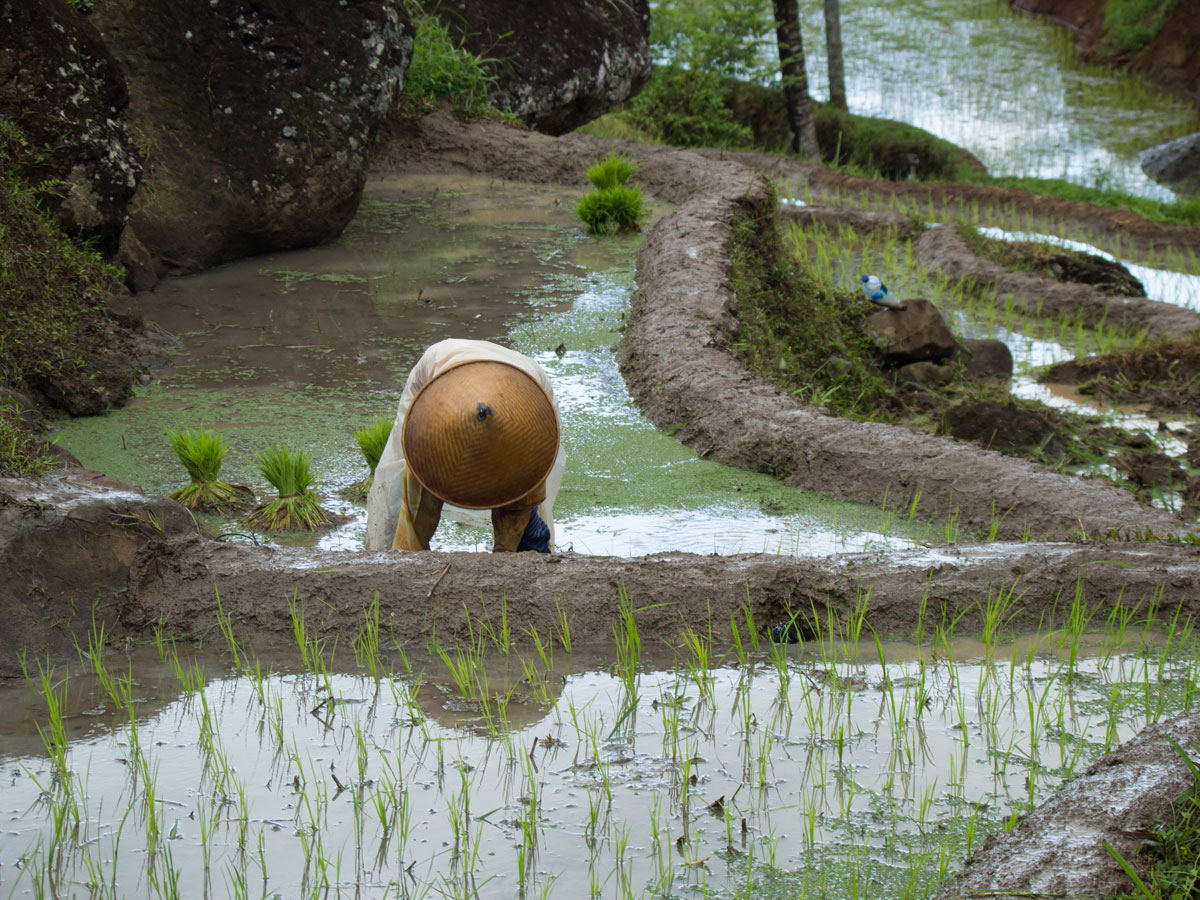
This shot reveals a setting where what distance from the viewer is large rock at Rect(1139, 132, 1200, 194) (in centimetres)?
1284

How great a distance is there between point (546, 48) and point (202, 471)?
23.4 feet

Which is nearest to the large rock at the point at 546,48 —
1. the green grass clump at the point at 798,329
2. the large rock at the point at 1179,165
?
the green grass clump at the point at 798,329

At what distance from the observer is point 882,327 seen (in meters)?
5.81

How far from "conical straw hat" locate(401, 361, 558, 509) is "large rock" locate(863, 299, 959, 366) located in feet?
10.5

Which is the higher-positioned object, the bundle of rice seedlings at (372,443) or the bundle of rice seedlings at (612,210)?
the bundle of rice seedlings at (612,210)

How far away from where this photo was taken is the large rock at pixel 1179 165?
12.8 metres

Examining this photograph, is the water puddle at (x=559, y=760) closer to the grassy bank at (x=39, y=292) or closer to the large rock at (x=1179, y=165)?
the grassy bank at (x=39, y=292)

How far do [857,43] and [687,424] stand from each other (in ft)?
51.3

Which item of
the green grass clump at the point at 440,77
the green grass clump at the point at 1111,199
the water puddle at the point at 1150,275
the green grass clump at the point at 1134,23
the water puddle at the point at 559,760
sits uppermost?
the green grass clump at the point at 1134,23

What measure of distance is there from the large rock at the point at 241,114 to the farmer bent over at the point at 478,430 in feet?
A: 12.1

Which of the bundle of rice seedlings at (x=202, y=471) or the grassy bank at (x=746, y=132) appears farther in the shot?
the grassy bank at (x=746, y=132)

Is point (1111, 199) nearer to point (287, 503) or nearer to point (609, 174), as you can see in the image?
point (609, 174)

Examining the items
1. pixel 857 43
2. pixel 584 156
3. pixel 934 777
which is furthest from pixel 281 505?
pixel 857 43

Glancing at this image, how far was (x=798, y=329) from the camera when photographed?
6.00 m
